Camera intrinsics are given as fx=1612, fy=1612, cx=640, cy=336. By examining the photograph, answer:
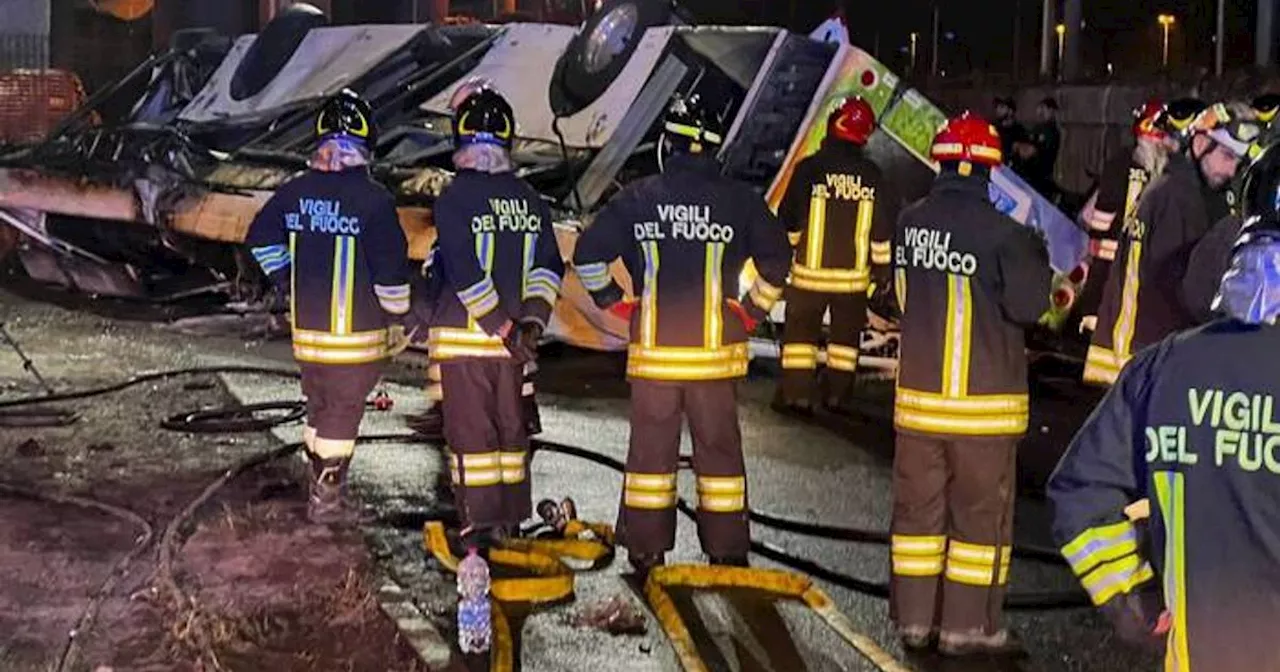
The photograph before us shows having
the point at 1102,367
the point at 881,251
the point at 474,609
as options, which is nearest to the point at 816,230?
the point at 881,251

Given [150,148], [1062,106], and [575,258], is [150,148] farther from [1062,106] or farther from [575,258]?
[1062,106]

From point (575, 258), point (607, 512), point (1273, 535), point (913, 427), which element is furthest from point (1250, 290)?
point (607, 512)

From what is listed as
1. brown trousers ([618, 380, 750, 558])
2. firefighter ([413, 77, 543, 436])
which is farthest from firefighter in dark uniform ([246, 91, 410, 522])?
brown trousers ([618, 380, 750, 558])

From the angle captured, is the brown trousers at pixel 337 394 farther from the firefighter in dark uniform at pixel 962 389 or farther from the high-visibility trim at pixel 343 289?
the firefighter in dark uniform at pixel 962 389

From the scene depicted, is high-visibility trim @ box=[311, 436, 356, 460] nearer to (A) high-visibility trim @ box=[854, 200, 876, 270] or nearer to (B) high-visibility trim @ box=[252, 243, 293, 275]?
(B) high-visibility trim @ box=[252, 243, 293, 275]

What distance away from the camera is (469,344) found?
6.09 metres

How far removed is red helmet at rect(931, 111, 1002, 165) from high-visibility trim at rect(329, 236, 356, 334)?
2475 mm

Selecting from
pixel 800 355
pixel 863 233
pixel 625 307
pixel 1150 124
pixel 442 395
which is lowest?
pixel 800 355

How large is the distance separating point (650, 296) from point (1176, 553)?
3310mm

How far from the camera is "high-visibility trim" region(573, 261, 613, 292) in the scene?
19.1 ft

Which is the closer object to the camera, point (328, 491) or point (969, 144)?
point (969, 144)

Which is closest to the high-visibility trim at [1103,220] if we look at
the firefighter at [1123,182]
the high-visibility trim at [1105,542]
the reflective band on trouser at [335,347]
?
the firefighter at [1123,182]

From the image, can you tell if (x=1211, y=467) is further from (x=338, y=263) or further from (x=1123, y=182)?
(x=1123, y=182)

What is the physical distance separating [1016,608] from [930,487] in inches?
33.4
